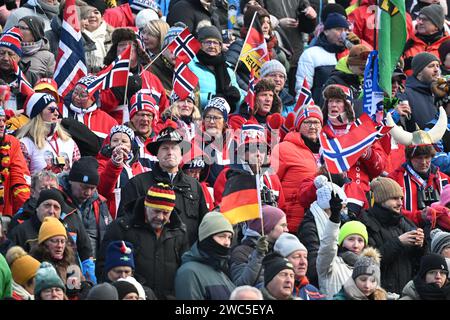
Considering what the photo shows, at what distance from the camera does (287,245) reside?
606 inches

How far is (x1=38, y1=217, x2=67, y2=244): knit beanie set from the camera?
49.1 ft

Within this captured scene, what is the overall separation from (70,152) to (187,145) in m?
1.20

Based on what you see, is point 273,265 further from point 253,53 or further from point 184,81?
point 253,53

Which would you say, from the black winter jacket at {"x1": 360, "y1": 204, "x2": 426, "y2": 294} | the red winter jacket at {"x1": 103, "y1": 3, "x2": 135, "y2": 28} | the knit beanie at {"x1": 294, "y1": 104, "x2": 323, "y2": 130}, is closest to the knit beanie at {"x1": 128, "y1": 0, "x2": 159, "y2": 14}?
the red winter jacket at {"x1": 103, "y1": 3, "x2": 135, "y2": 28}

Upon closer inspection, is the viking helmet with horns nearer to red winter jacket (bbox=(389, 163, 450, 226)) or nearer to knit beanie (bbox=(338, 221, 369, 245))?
red winter jacket (bbox=(389, 163, 450, 226))

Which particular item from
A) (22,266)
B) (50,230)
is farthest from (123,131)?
(22,266)

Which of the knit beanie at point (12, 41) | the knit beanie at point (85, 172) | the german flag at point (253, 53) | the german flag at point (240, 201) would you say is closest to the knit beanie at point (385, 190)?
the german flag at point (240, 201)

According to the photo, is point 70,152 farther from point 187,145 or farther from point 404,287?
point 404,287

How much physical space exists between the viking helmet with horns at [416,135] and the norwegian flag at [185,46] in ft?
6.97

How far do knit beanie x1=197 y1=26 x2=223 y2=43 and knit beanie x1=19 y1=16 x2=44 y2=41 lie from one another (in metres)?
1.75

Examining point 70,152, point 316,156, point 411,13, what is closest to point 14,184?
point 70,152

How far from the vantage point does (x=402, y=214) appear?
57.7ft

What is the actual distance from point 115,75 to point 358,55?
120 inches
